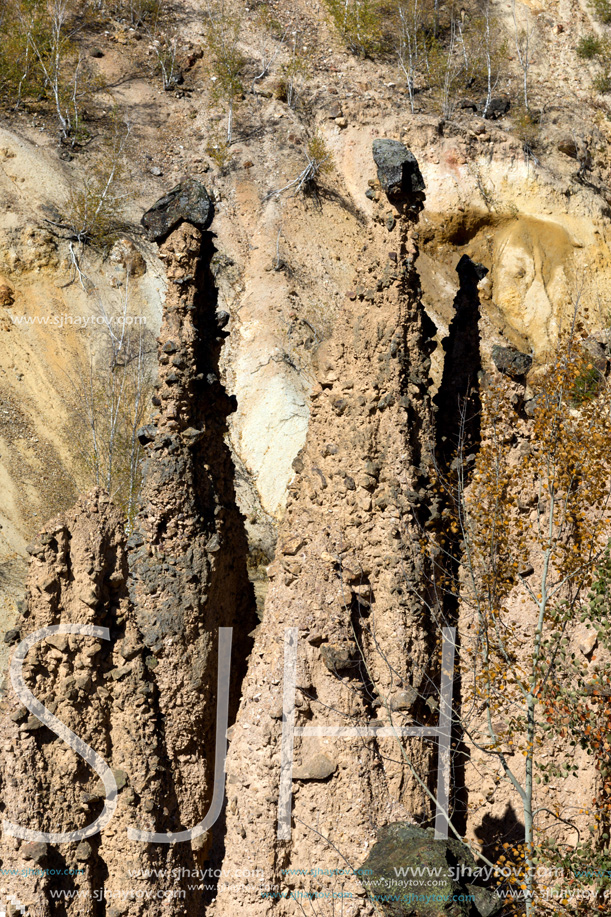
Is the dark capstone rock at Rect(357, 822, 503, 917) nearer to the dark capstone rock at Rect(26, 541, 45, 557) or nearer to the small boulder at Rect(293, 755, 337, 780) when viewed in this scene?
the small boulder at Rect(293, 755, 337, 780)

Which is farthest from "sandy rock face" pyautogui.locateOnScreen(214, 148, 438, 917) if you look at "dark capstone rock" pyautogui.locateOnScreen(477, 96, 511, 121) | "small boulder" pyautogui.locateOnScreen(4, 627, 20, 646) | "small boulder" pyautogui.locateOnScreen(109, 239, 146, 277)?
"dark capstone rock" pyautogui.locateOnScreen(477, 96, 511, 121)

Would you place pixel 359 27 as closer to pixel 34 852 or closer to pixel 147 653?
pixel 147 653

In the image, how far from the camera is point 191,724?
1012cm

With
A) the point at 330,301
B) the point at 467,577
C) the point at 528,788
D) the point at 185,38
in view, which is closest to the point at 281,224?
the point at 330,301

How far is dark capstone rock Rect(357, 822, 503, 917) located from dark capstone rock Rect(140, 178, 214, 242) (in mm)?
7383

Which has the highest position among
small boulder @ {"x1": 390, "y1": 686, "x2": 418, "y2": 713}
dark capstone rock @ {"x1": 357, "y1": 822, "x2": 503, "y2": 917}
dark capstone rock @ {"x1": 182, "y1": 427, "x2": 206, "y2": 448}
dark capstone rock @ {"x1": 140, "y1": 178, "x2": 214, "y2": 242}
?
dark capstone rock @ {"x1": 140, "y1": 178, "x2": 214, "y2": 242}

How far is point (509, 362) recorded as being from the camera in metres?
11.9

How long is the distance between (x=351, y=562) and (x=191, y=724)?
2.66 metres

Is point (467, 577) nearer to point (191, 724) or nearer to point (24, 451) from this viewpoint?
point (191, 724)

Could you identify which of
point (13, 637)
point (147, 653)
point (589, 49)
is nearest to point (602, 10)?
point (589, 49)

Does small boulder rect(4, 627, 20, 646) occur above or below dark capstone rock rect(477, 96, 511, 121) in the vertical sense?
below

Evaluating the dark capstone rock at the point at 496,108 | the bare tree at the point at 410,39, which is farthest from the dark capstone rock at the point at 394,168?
the dark capstone rock at the point at 496,108

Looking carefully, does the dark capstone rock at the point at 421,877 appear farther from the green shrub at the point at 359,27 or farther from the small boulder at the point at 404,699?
the green shrub at the point at 359,27

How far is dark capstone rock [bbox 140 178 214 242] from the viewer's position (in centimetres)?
1109
